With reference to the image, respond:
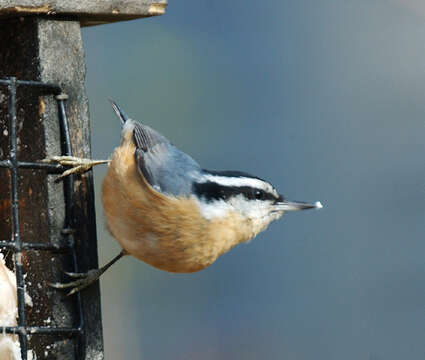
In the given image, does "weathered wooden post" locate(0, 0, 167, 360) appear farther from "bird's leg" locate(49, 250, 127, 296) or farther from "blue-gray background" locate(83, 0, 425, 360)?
"blue-gray background" locate(83, 0, 425, 360)

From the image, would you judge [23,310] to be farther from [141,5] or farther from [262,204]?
[141,5]

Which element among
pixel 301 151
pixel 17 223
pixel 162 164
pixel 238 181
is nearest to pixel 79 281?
pixel 17 223

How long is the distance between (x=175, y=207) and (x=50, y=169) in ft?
1.17

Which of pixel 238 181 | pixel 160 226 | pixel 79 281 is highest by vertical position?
pixel 238 181

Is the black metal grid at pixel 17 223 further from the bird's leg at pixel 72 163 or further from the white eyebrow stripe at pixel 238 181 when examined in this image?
the white eyebrow stripe at pixel 238 181

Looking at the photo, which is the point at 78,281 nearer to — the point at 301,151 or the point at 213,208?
the point at 213,208

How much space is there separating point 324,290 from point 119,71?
146 cm

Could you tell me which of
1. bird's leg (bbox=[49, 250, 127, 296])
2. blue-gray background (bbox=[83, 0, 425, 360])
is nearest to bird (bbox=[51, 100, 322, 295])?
bird's leg (bbox=[49, 250, 127, 296])

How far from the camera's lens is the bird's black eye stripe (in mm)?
2754

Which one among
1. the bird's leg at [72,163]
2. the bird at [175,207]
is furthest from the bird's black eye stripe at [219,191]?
the bird's leg at [72,163]

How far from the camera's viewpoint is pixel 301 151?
496cm

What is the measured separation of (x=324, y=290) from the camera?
4.79m

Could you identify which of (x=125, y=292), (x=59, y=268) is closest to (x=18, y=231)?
(x=59, y=268)

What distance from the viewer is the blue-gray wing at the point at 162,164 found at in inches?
108
